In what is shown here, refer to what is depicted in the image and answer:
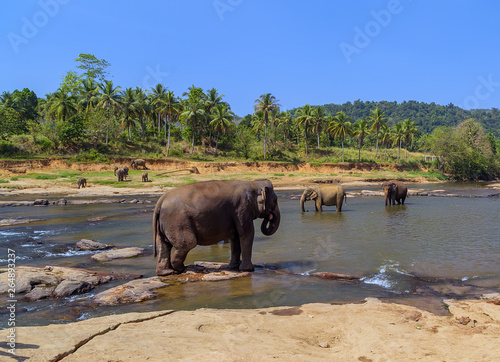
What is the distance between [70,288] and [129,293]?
4.55 ft

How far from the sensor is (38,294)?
8312mm

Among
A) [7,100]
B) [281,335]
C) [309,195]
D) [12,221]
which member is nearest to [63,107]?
[7,100]

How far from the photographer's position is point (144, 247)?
14.3 m

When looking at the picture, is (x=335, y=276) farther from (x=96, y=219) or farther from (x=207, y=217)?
(x=96, y=219)

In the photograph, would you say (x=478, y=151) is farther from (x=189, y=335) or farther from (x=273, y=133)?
(x=189, y=335)

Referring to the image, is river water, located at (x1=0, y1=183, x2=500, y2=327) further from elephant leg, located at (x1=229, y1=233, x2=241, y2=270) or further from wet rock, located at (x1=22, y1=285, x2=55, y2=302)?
elephant leg, located at (x1=229, y1=233, x2=241, y2=270)

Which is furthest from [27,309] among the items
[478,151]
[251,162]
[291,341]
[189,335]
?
[478,151]

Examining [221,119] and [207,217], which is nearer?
[207,217]

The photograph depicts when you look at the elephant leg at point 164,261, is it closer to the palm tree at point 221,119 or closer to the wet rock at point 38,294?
the wet rock at point 38,294

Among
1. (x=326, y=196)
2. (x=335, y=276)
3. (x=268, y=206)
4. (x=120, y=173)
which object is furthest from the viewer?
(x=120, y=173)

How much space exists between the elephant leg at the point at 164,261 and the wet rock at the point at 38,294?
2.45 meters

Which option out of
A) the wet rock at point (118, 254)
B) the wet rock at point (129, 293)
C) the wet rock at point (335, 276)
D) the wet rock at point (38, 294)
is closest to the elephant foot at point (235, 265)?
the wet rock at point (335, 276)

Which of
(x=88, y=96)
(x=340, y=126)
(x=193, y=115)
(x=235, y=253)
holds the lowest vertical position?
(x=235, y=253)

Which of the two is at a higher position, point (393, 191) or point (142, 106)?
point (142, 106)
